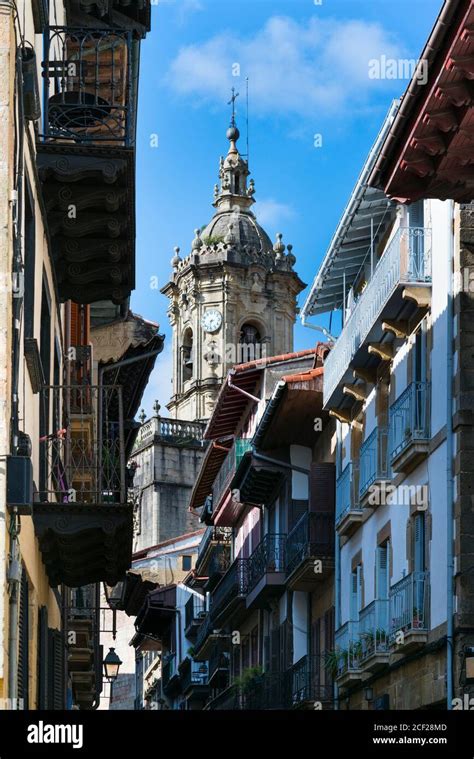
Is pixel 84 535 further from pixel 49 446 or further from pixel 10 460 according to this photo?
pixel 10 460

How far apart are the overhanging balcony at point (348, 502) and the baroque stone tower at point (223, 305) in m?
63.3

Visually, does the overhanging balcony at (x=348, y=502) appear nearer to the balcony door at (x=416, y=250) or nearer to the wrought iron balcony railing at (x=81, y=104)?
the balcony door at (x=416, y=250)

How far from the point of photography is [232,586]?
4175cm

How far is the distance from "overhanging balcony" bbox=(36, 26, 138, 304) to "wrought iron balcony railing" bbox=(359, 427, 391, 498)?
7859mm

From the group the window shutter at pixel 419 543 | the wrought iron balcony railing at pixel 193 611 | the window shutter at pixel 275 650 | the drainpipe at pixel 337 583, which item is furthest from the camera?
Result: the wrought iron balcony railing at pixel 193 611

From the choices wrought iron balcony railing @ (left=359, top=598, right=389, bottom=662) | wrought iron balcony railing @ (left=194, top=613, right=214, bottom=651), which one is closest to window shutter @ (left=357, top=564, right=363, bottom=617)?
wrought iron balcony railing @ (left=359, top=598, right=389, bottom=662)

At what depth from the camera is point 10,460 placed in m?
13.1

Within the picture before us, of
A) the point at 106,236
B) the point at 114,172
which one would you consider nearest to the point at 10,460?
the point at 114,172

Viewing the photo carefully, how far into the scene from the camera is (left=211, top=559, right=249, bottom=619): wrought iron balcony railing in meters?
40.2

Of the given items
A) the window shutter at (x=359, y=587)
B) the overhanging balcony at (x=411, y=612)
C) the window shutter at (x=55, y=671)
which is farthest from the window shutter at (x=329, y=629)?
the window shutter at (x=55, y=671)

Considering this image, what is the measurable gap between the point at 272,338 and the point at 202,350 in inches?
155

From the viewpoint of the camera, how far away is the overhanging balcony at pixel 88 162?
17.2 metres

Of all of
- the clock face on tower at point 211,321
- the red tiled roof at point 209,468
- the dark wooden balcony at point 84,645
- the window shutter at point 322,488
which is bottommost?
the dark wooden balcony at point 84,645

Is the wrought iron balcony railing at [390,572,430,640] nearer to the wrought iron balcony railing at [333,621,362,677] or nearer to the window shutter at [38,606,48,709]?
the wrought iron balcony railing at [333,621,362,677]
